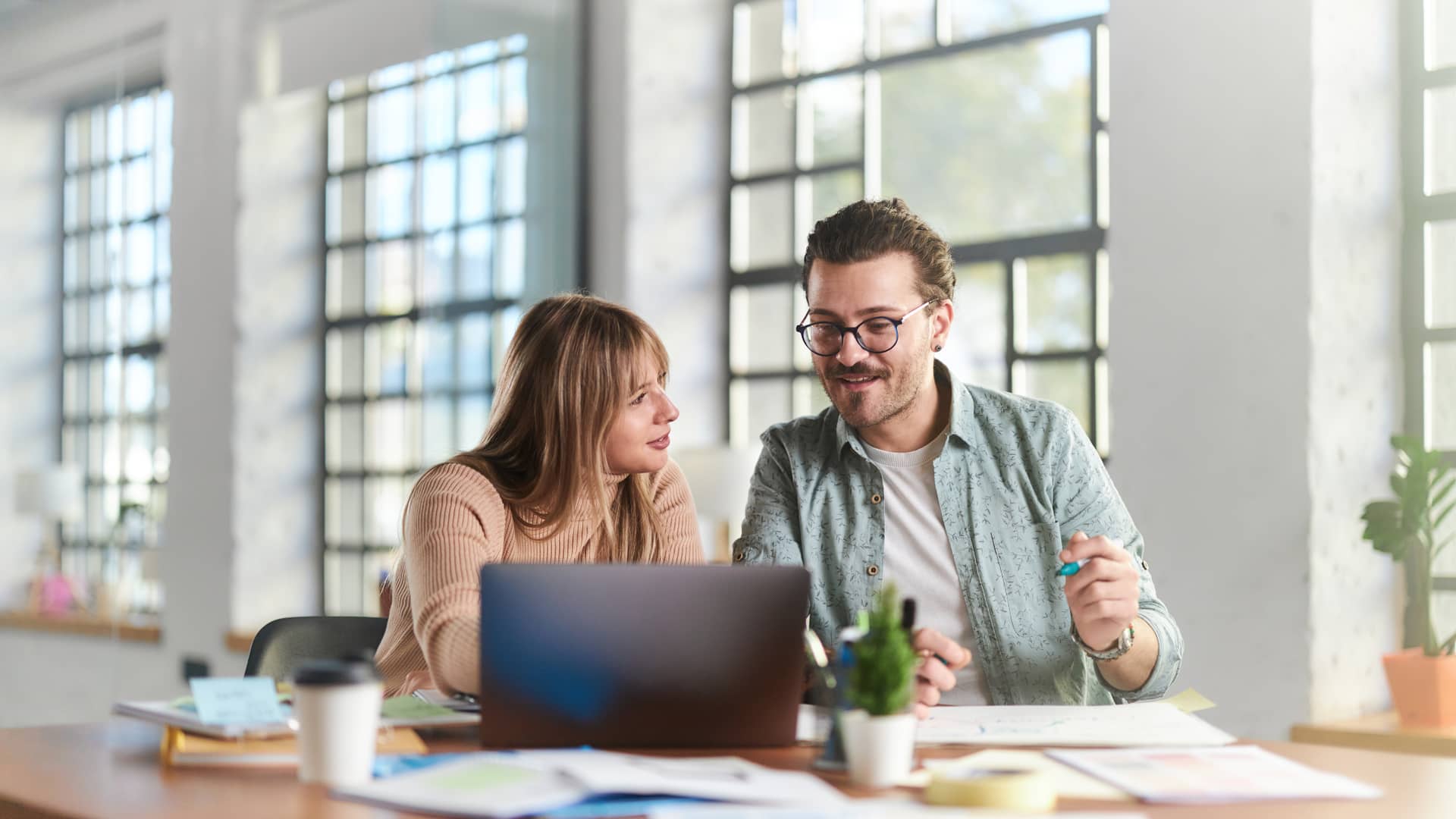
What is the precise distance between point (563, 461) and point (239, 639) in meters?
2.86

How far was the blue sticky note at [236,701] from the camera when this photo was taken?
1497mm

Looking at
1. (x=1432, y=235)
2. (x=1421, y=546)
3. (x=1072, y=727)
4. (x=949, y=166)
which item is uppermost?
(x=949, y=166)

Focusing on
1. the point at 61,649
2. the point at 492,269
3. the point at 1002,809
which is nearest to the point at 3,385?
the point at 61,649

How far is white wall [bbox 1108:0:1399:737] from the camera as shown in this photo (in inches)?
130

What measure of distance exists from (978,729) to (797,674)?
0.91 ft

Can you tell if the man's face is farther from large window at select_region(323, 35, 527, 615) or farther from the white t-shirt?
large window at select_region(323, 35, 527, 615)

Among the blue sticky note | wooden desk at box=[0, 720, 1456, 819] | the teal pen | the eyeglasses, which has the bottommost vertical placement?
wooden desk at box=[0, 720, 1456, 819]

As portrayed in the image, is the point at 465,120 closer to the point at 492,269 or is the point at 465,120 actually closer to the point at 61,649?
the point at 492,269

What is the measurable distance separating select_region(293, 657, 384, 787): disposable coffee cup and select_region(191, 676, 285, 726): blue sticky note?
22cm

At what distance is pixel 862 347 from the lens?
2227 millimetres

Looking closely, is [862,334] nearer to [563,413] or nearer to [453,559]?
[563,413]

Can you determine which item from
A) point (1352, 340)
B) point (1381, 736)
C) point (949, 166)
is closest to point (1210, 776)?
point (1381, 736)

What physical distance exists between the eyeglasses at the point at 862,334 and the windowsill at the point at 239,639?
114 inches

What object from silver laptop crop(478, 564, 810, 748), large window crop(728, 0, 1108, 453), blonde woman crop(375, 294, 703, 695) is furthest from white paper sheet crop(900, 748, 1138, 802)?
large window crop(728, 0, 1108, 453)
